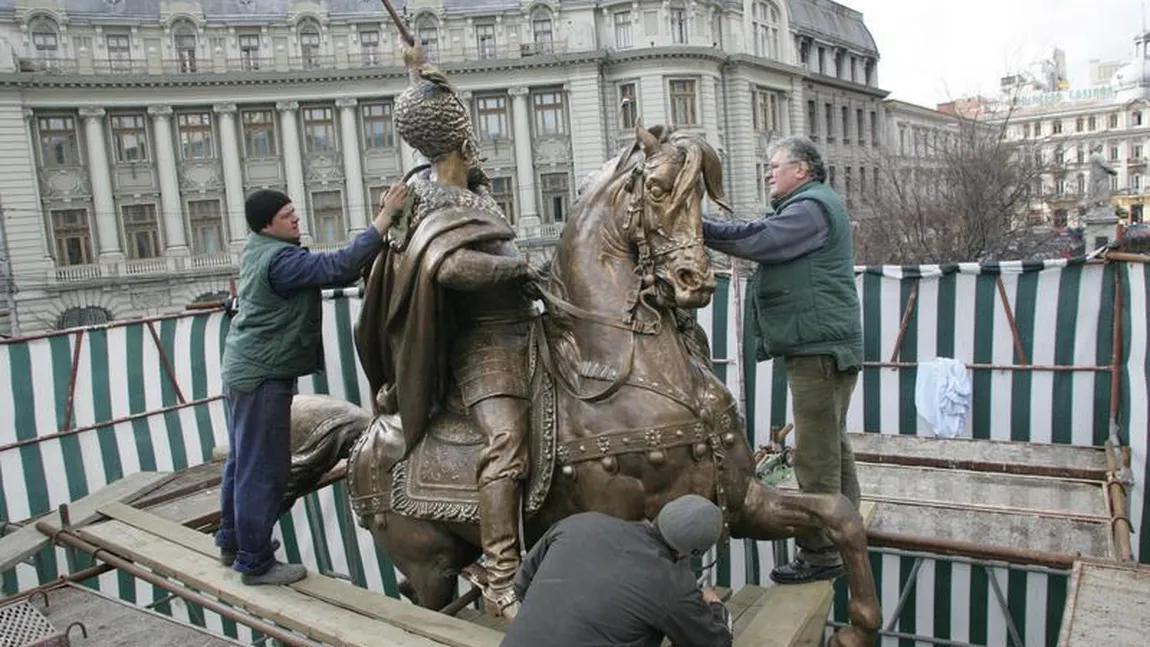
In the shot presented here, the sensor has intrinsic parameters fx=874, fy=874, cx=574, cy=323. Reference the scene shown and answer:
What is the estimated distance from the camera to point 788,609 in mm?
3643

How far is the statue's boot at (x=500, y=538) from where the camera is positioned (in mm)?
3453

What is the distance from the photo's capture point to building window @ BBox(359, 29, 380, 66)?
37438mm

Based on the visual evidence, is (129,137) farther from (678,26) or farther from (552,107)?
(678,26)

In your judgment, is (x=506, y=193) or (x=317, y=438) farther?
(x=506, y=193)

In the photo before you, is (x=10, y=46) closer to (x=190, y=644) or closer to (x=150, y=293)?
(x=150, y=293)

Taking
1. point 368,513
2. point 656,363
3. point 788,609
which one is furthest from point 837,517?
point 368,513

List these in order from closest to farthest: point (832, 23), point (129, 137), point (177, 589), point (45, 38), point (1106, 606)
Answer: point (1106, 606) < point (177, 589) < point (45, 38) < point (129, 137) < point (832, 23)

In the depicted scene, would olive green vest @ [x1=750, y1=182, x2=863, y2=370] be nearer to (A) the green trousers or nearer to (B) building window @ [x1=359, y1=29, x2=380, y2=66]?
(A) the green trousers

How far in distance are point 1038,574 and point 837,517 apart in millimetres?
2909

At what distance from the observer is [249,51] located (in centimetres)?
3650

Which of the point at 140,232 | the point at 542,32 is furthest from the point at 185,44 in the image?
the point at 542,32

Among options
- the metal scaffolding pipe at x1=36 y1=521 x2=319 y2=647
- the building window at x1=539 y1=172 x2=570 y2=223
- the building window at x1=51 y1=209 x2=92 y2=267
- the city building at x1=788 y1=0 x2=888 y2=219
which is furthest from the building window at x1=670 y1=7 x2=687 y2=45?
the metal scaffolding pipe at x1=36 y1=521 x2=319 y2=647

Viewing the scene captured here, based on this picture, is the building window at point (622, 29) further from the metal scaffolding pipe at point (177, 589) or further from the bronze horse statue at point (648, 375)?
the bronze horse statue at point (648, 375)

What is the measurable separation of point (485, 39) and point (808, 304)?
36573 millimetres
